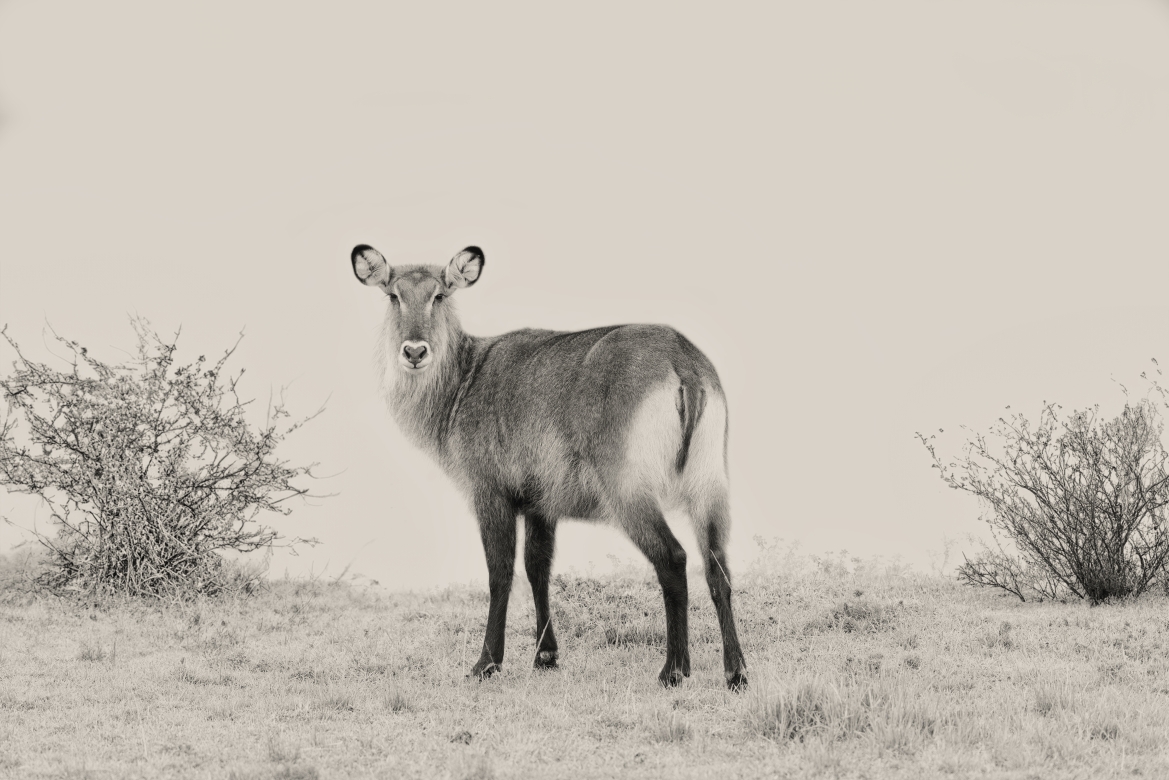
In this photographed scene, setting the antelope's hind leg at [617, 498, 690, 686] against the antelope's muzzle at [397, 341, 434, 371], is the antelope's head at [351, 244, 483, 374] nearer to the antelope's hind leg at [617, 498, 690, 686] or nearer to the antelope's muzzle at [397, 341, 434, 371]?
the antelope's muzzle at [397, 341, 434, 371]

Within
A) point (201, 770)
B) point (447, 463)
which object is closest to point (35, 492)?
point (447, 463)

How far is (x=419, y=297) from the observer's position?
7.64 meters

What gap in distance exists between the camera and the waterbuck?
6438 mm

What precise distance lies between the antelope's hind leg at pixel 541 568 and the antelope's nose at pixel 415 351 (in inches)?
51.8

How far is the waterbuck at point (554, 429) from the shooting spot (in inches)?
253

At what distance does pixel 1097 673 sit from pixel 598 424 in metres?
3.59

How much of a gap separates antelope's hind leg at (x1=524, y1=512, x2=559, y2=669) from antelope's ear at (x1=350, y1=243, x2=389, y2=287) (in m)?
2.02

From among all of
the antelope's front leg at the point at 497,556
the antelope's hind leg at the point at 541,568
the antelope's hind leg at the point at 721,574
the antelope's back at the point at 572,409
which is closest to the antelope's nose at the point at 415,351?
the antelope's back at the point at 572,409

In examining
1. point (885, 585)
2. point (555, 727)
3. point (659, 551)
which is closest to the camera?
point (555, 727)

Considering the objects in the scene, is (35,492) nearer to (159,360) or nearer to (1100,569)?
(159,360)

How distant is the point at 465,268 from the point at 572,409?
175 centimetres

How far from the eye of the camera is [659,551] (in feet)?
21.1

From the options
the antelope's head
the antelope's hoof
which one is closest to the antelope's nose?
the antelope's head

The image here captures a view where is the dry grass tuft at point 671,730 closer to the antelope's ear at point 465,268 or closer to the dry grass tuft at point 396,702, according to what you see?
the dry grass tuft at point 396,702
